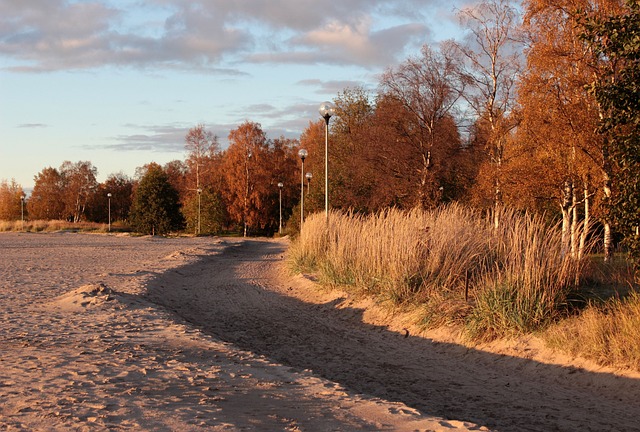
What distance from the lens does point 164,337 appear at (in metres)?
9.01

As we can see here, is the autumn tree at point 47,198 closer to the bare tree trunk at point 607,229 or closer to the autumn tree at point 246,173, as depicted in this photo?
the autumn tree at point 246,173

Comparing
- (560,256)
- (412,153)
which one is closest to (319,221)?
(560,256)

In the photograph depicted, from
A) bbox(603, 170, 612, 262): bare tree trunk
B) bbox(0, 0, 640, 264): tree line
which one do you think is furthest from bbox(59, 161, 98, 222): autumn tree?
bbox(603, 170, 612, 262): bare tree trunk

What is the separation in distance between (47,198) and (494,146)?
265 feet

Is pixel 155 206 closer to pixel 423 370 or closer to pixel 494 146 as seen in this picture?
pixel 494 146

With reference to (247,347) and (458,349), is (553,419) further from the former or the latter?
(247,347)

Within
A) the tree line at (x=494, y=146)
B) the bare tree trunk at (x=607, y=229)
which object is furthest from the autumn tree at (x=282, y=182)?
the bare tree trunk at (x=607, y=229)

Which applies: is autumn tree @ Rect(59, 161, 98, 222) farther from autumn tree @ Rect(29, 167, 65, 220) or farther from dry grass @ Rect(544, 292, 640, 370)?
dry grass @ Rect(544, 292, 640, 370)

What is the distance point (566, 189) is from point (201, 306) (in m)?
18.1

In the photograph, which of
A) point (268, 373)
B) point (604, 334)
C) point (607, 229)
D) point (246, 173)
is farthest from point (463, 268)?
point (246, 173)

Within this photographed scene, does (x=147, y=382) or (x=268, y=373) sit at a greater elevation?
(x=147, y=382)

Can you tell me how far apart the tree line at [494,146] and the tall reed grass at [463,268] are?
2.60 feet

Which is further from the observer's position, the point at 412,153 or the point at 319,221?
the point at 412,153

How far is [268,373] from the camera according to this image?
706cm
